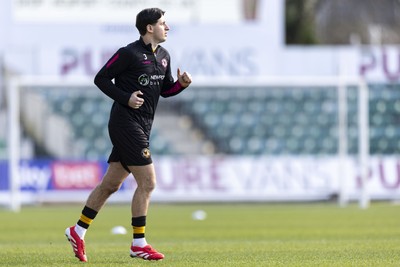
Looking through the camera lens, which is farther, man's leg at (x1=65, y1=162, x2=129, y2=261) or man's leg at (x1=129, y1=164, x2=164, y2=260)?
man's leg at (x1=65, y1=162, x2=129, y2=261)

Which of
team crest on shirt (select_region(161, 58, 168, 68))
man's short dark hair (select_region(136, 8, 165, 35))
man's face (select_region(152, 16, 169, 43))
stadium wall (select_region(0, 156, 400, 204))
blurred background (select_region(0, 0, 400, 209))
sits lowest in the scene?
stadium wall (select_region(0, 156, 400, 204))

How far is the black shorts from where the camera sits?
10102 mm

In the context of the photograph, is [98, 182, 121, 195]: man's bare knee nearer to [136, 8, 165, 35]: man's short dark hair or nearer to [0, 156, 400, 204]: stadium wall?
[136, 8, 165, 35]: man's short dark hair

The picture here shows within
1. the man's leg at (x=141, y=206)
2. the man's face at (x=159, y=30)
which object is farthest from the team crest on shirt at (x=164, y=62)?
the man's leg at (x=141, y=206)

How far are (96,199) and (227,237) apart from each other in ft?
16.6

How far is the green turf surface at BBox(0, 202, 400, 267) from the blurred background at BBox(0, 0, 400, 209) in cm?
222

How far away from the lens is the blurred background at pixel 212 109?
2733 cm

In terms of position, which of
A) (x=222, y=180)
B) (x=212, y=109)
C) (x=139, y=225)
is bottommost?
(x=222, y=180)

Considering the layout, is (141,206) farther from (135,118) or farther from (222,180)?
(222,180)

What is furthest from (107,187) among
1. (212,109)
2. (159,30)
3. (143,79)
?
(212,109)

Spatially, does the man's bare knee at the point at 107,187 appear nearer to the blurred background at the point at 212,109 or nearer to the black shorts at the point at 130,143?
the black shorts at the point at 130,143

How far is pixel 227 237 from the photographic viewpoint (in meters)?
15.2

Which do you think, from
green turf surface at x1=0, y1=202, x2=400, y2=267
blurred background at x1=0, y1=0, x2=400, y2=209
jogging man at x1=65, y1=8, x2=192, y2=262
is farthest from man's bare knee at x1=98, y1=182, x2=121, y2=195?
blurred background at x1=0, y1=0, x2=400, y2=209

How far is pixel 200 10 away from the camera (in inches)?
1239
